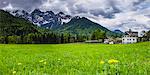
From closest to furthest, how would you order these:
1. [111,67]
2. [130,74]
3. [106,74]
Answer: [106,74] < [130,74] < [111,67]

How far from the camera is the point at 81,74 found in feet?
22.1

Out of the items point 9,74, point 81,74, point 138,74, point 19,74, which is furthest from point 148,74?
point 9,74

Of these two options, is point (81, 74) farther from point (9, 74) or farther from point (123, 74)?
point (9, 74)

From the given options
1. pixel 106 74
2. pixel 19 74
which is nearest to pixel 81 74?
pixel 106 74

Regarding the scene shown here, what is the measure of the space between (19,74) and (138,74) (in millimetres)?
3094

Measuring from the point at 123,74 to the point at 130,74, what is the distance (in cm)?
16

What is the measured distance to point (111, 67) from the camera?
7.44 m

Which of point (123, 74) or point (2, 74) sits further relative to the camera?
point (2, 74)

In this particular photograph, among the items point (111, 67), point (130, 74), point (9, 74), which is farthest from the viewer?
point (9, 74)

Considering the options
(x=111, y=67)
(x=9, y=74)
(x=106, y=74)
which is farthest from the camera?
(x=9, y=74)

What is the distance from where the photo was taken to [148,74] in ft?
22.1

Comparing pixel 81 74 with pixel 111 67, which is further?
pixel 111 67

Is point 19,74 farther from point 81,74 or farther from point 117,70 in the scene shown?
point 117,70

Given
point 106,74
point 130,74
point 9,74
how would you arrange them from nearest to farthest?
point 106,74, point 130,74, point 9,74
